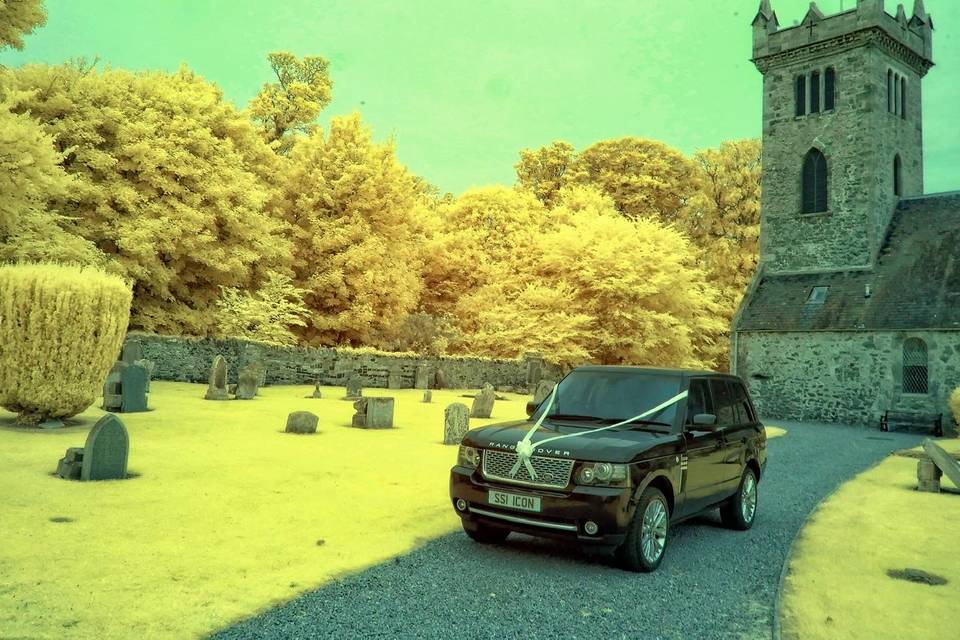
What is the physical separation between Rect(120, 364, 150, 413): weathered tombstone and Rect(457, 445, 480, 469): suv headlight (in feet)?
37.5

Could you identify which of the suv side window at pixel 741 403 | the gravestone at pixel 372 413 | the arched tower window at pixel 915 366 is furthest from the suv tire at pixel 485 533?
the arched tower window at pixel 915 366

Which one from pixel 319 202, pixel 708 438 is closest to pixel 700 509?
pixel 708 438

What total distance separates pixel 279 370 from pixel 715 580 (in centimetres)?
2185

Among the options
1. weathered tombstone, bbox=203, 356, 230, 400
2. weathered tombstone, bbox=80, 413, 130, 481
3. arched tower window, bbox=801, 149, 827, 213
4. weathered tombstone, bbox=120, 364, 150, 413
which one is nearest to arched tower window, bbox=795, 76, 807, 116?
arched tower window, bbox=801, 149, 827, 213

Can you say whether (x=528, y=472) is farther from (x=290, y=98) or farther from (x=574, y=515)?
(x=290, y=98)

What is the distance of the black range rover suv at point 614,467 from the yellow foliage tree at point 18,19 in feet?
56.1

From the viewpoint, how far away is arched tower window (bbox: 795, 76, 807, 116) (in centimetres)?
3184

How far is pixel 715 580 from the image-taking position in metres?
6.73

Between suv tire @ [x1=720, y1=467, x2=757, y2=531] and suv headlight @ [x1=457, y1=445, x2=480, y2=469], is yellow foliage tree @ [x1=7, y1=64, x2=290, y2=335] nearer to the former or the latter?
suv headlight @ [x1=457, y1=445, x2=480, y2=469]

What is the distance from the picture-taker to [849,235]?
100 feet

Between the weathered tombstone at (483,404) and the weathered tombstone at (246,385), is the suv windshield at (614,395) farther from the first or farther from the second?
the weathered tombstone at (246,385)

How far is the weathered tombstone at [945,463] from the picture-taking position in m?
10.7

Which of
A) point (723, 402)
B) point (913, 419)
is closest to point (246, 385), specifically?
point (723, 402)

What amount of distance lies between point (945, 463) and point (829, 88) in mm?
24747
